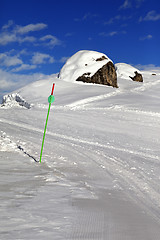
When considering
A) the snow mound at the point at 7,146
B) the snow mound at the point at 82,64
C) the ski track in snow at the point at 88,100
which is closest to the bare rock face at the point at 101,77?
the snow mound at the point at 82,64

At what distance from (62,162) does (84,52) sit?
3454 centimetres

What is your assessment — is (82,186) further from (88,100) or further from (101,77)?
(101,77)

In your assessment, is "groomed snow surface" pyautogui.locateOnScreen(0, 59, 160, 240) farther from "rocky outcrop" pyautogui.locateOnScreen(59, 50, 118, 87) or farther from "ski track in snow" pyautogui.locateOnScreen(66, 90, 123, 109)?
"rocky outcrop" pyautogui.locateOnScreen(59, 50, 118, 87)

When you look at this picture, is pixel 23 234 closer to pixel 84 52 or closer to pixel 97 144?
pixel 97 144

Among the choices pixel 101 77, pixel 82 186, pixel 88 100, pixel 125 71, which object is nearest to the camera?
pixel 82 186

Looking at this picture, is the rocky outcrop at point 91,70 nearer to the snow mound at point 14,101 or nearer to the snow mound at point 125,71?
the snow mound at point 125,71

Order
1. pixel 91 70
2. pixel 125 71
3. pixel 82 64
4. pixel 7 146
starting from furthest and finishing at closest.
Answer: pixel 125 71, pixel 82 64, pixel 91 70, pixel 7 146

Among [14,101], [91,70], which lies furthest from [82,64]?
[14,101]

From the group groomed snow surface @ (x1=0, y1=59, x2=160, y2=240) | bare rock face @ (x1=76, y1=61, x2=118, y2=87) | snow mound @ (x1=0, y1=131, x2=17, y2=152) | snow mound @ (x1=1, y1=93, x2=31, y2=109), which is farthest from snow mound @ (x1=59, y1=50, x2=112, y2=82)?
snow mound @ (x1=0, y1=131, x2=17, y2=152)

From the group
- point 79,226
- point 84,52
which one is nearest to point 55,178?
point 79,226

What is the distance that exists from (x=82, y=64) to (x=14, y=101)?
17.0 meters

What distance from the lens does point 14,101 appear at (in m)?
20.9

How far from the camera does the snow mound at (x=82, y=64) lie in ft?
A: 110

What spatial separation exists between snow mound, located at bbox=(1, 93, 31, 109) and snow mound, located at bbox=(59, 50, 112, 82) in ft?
38.8
